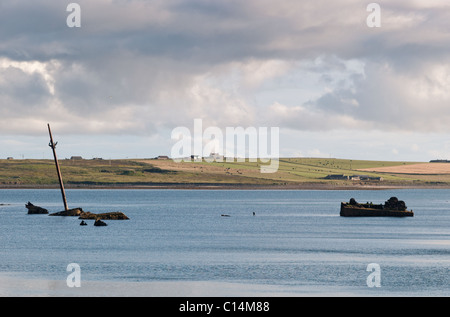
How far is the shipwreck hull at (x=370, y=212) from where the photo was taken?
154125 millimetres

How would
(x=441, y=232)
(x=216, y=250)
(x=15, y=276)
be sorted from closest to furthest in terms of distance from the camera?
1. (x=15, y=276)
2. (x=216, y=250)
3. (x=441, y=232)

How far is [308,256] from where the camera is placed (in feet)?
261

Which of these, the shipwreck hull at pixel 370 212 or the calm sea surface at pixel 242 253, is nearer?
the calm sea surface at pixel 242 253

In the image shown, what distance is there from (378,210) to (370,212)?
1922mm

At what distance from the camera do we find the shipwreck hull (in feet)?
506

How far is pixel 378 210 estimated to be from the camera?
504 ft
